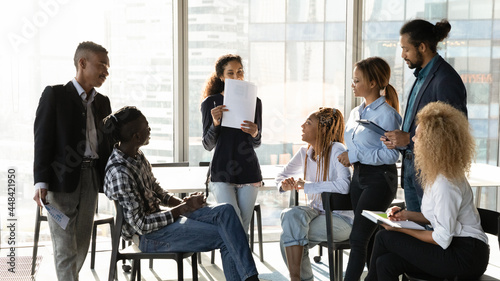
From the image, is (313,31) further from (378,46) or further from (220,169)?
(220,169)

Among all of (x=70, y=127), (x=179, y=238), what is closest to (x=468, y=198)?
(x=179, y=238)

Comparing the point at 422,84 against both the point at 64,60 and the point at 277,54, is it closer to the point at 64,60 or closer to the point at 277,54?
the point at 277,54

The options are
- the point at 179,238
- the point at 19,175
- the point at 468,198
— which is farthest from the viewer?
the point at 19,175

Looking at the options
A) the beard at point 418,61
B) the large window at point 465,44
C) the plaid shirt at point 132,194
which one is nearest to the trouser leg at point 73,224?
the plaid shirt at point 132,194

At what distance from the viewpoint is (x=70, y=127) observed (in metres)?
2.79

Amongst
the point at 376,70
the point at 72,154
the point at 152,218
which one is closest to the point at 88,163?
the point at 72,154

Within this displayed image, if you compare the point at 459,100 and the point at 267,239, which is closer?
the point at 459,100

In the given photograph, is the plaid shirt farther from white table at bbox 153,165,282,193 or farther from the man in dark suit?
the man in dark suit

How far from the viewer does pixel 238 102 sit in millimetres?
3264

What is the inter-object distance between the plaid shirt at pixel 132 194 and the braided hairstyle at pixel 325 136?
3.44 feet

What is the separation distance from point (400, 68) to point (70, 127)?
11.2 ft

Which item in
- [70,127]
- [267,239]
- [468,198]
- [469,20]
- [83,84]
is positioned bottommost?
[267,239]

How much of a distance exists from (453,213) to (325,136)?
1166 mm

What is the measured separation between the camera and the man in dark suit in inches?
108
